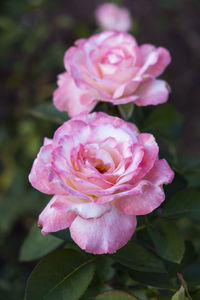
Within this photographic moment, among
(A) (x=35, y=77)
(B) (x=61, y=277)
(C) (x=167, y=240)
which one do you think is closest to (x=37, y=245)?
(B) (x=61, y=277)

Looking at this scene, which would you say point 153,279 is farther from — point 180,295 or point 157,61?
point 157,61

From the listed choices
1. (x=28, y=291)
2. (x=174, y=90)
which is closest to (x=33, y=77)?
(x=174, y=90)

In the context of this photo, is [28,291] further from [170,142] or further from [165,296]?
[170,142]

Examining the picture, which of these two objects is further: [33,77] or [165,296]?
[33,77]

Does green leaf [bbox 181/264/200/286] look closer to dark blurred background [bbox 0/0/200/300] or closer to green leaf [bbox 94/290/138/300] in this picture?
green leaf [bbox 94/290/138/300]

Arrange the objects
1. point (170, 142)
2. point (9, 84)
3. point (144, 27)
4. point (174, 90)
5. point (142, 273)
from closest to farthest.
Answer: point (142, 273), point (170, 142), point (9, 84), point (174, 90), point (144, 27)

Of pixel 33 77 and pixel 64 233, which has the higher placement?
pixel 64 233

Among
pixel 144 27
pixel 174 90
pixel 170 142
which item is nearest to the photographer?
pixel 170 142
